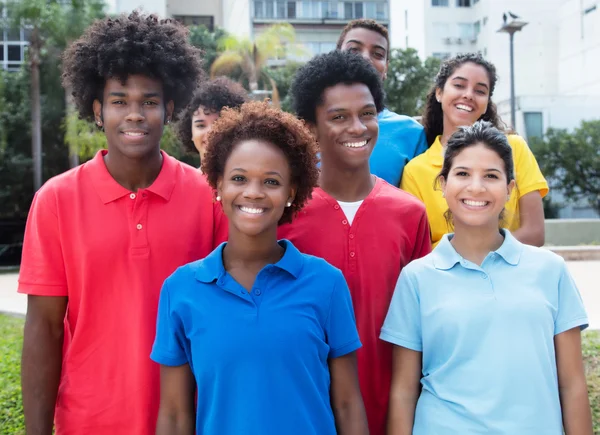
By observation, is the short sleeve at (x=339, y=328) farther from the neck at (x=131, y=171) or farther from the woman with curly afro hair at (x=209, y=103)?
the woman with curly afro hair at (x=209, y=103)

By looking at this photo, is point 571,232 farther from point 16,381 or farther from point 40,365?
point 40,365

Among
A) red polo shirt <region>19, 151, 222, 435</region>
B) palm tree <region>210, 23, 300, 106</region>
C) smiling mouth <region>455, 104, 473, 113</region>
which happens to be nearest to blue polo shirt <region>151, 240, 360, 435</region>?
red polo shirt <region>19, 151, 222, 435</region>

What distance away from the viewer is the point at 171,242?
104 inches

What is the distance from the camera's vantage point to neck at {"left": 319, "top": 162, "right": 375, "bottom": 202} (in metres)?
3.04

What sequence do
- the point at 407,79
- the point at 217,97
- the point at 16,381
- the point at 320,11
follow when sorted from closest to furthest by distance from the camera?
the point at 217,97 < the point at 16,381 < the point at 407,79 < the point at 320,11

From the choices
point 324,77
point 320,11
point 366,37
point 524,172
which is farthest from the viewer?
point 320,11

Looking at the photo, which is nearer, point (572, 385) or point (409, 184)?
point (572, 385)

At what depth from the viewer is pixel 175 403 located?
2.37 meters

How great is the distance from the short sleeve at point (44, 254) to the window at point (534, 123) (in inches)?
1296

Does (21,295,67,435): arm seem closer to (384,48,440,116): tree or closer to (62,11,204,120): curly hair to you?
(62,11,204,120): curly hair

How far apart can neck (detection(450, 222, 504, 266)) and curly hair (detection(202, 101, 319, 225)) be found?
641 mm

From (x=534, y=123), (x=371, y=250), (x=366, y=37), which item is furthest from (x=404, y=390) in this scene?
(x=534, y=123)

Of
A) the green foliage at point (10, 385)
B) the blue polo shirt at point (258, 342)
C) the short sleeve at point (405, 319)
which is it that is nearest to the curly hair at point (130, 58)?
the blue polo shirt at point (258, 342)

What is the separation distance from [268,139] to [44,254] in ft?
3.12
